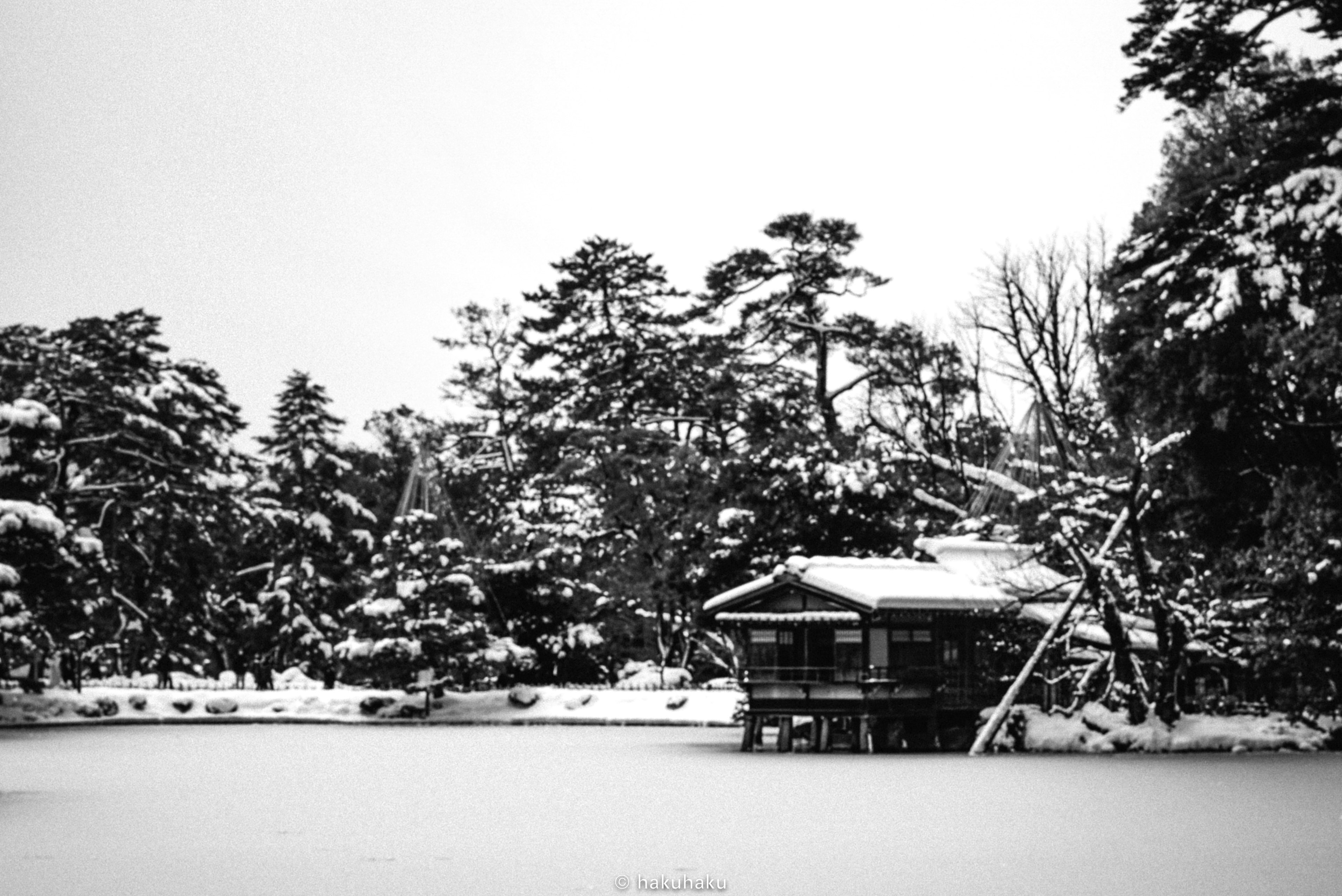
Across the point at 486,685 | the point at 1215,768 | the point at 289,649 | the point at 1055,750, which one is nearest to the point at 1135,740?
the point at 1055,750

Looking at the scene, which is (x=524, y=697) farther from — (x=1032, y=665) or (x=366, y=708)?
(x=1032, y=665)

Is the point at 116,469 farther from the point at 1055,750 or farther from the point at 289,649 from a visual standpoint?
the point at 1055,750

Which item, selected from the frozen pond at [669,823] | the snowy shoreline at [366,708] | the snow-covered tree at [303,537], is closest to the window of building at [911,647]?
the frozen pond at [669,823]

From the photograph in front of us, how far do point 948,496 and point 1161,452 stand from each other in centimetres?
2123

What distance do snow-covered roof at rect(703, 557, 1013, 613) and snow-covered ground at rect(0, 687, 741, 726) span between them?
442 inches

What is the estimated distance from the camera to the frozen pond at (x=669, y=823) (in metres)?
14.8

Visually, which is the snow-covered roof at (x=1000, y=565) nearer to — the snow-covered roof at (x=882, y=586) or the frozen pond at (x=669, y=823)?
the snow-covered roof at (x=882, y=586)

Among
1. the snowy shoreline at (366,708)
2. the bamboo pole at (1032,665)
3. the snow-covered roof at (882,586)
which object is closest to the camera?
the bamboo pole at (1032,665)

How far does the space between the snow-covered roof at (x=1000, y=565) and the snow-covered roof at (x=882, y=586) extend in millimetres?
351

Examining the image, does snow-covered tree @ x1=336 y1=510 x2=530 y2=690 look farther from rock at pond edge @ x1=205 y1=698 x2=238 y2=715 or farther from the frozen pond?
the frozen pond

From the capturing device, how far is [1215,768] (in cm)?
2730

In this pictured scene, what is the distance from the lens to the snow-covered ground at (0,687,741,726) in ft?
153

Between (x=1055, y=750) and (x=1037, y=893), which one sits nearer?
(x=1037, y=893)

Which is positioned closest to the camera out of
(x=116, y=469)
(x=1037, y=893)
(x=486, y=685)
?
(x=1037, y=893)
